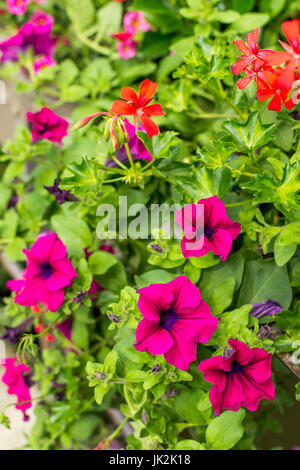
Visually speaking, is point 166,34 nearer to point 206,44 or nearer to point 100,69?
point 100,69

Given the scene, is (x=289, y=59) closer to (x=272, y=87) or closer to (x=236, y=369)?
(x=272, y=87)

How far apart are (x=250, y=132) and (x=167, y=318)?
0.84 ft

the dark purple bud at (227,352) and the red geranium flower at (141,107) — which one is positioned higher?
the red geranium flower at (141,107)

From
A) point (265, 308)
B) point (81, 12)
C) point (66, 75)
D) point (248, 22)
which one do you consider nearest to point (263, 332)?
point (265, 308)

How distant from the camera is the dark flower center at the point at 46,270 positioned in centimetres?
63

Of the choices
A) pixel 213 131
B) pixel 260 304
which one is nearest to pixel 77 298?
pixel 260 304

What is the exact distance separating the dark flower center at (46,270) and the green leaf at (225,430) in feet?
1.02

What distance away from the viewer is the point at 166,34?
0.99 metres

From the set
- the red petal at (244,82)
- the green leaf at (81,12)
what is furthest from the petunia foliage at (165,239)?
the green leaf at (81,12)

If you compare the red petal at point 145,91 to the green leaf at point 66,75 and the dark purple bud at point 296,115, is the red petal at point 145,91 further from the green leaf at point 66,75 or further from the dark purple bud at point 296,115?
the green leaf at point 66,75

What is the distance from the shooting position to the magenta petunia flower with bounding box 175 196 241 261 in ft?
1.71

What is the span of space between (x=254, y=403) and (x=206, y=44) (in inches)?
20.3

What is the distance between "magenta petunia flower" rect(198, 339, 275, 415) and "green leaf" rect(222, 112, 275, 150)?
0.80 ft

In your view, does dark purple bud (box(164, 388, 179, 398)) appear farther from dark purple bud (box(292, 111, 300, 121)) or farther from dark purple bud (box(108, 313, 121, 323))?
dark purple bud (box(292, 111, 300, 121))
